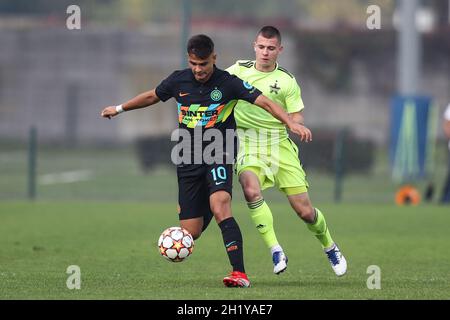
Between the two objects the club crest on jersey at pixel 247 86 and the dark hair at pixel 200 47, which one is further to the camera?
the club crest on jersey at pixel 247 86

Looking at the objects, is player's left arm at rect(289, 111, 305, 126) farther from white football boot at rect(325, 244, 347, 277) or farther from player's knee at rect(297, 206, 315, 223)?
white football boot at rect(325, 244, 347, 277)

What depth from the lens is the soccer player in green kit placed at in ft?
35.3

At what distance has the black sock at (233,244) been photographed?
9.81 metres

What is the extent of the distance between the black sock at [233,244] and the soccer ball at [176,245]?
12.3 inches

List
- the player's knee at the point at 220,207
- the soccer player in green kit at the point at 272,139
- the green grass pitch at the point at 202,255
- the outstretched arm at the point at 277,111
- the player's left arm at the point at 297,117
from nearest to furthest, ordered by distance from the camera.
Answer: the green grass pitch at the point at 202,255
the outstretched arm at the point at 277,111
the player's knee at the point at 220,207
the player's left arm at the point at 297,117
the soccer player in green kit at the point at 272,139

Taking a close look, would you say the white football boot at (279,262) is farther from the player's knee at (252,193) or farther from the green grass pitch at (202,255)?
the player's knee at (252,193)

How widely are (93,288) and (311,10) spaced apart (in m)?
43.2

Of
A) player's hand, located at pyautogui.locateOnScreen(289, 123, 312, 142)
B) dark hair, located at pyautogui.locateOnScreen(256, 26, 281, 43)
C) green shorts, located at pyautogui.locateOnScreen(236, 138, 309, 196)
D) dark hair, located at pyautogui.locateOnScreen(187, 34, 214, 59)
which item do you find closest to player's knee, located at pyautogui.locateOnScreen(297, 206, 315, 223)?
green shorts, located at pyautogui.locateOnScreen(236, 138, 309, 196)

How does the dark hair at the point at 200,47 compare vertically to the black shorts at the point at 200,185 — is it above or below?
above

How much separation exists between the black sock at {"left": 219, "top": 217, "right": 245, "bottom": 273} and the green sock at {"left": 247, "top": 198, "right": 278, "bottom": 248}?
2.00 feet

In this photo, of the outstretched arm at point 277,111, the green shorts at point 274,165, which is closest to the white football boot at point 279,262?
the green shorts at point 274,165

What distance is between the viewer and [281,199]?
23609 mm

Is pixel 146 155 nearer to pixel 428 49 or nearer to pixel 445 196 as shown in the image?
pixel 445 196

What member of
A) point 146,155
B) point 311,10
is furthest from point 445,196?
point 311,10
